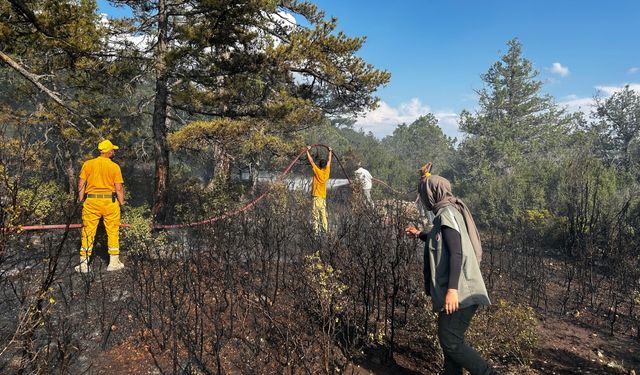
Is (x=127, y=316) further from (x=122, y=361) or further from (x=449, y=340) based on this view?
(x=449, y=340)

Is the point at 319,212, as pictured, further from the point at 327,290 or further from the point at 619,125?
the point at 619,125

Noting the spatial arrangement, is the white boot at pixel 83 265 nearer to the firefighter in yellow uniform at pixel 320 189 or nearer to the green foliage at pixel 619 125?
the firefighter in yellow uniform at pixel 320 189

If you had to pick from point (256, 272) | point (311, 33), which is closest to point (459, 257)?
point (256, 272)

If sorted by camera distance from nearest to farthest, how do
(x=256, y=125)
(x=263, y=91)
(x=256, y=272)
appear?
(x=256, y=272) < (x=256, y=125) < (x=263, y=91)

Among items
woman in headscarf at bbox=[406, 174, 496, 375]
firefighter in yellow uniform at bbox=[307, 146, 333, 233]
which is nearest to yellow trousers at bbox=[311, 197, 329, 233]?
firefighter in yellow uniform at bbox=[307, 146, 333, 233]

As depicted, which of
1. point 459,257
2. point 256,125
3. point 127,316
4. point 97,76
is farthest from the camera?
point 256,125

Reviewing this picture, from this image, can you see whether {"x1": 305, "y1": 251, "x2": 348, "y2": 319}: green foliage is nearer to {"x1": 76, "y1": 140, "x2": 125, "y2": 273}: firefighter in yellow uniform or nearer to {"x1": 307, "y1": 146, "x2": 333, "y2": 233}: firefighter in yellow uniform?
{"x1": 76, "y1": 140, "x2": 125, "y2": 273}: firefighter in yellow uniform

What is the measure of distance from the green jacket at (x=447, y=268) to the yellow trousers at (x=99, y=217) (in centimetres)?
402

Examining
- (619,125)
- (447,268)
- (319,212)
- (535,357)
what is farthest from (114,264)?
(619,125)

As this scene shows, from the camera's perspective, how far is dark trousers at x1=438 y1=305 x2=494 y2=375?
234cm

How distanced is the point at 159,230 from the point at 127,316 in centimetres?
316

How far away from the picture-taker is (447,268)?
2.39 metres

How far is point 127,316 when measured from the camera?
357 centimetres

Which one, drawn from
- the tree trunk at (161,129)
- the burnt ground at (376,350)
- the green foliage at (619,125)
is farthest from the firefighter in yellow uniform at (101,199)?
the green foliage at (619,125)
